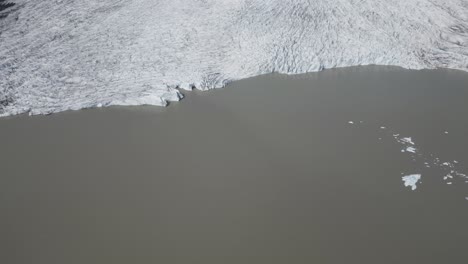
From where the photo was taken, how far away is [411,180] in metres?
5.25

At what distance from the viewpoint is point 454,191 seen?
5.08m

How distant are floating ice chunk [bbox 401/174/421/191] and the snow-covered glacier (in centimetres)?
316

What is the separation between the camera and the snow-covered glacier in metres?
7.22

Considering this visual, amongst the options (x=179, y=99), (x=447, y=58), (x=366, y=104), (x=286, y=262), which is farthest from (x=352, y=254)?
(x=447, y=58)

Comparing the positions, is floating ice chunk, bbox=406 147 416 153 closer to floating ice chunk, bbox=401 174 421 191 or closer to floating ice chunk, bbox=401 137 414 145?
floating ice chunk, bbox=401 137 414 145

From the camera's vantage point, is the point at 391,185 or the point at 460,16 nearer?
the point at 391,185

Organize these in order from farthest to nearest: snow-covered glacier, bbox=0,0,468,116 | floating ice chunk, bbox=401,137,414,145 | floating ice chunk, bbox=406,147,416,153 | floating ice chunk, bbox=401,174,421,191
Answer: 1. snow-covered glacier, bbox=0,0,468,116
2. floating ice chunk, bbox=401,137,414,145
3. floating ice chunk, bbox=406,147,416,153
4. floating ice chunk, bbox=401,174,421,191

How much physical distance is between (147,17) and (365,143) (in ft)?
18.4

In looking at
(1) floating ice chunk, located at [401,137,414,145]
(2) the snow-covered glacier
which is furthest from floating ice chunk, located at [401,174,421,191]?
(2) the snow-covered glacier

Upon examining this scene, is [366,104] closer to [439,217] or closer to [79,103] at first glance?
[439,217]

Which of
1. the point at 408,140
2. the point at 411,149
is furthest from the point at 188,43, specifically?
the point at 411,149

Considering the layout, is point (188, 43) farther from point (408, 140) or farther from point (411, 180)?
point (411, 180)

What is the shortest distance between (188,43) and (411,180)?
5041 mm

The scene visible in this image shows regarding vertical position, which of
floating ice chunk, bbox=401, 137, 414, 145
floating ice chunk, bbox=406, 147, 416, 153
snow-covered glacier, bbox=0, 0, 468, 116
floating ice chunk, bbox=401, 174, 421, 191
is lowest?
floating ice chunk, bbox=401, 174, 421, 191
